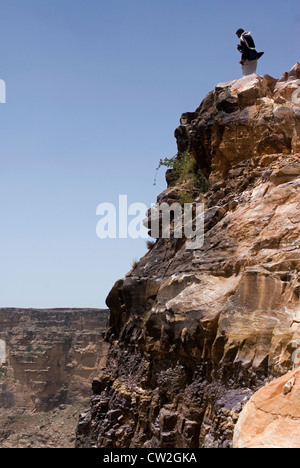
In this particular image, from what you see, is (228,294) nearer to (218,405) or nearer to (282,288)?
(282,288)

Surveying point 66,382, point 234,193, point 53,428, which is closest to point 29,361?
point 66,382

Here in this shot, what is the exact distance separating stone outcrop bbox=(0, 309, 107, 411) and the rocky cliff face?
33.9 metres

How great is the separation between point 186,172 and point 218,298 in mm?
6374

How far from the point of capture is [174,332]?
11.3 metres

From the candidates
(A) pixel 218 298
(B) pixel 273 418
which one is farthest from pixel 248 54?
(B) pixel 273 418

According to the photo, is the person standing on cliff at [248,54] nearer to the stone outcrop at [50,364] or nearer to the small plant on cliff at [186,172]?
the small plant on cliff at [186,172]

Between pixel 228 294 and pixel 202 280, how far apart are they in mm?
971

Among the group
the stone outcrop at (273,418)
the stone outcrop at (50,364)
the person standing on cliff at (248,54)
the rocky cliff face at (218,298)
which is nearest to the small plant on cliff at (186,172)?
the rocky cliff face at (218,298)

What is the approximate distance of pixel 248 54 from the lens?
14344mm

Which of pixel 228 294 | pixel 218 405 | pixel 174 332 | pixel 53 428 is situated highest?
pixel 228 294

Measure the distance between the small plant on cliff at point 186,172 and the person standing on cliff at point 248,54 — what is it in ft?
10.0

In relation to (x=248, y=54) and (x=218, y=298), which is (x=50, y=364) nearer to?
(x=248, y=54)

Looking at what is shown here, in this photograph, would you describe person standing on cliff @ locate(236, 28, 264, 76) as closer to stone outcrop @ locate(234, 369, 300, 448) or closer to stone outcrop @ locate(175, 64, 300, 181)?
stone outcrop @ locate(175, 64, 300, 181)

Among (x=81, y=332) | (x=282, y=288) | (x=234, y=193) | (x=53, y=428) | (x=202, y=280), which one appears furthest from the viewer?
(x=81, y=332)
